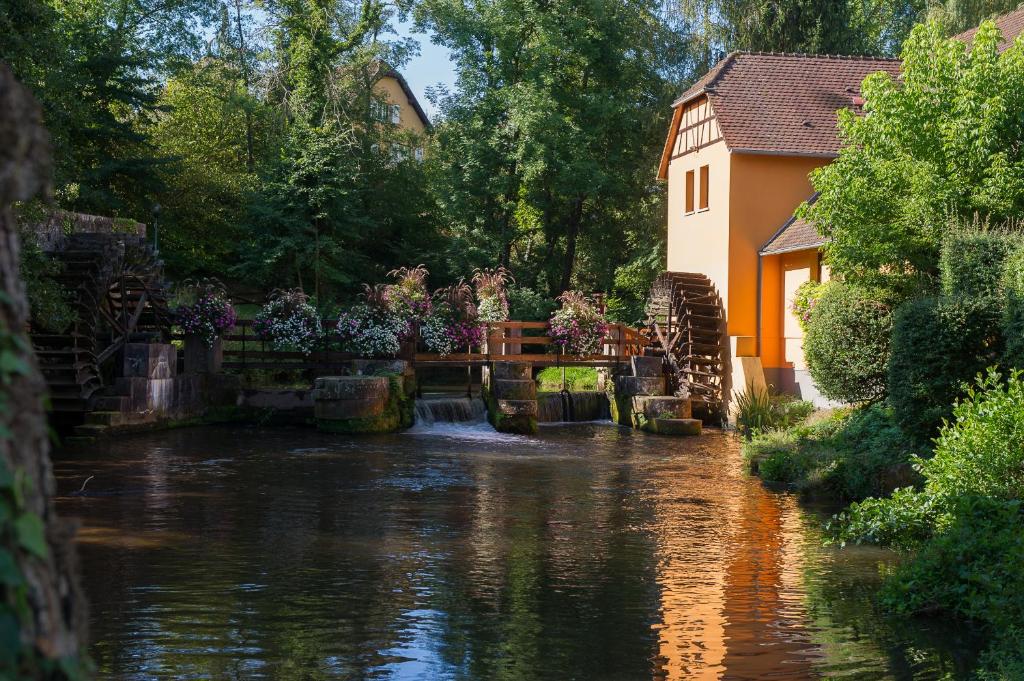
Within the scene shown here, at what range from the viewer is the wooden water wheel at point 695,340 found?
23766mm

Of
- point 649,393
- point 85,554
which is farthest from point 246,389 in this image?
point 85,554

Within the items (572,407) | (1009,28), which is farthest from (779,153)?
(572,407)

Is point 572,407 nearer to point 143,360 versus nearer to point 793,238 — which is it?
point 793,238

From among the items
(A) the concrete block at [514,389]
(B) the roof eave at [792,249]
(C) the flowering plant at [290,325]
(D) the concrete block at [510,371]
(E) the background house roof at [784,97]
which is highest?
(E) the background house roof at [784,97]

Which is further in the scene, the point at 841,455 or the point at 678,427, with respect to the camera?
the point at 678,427

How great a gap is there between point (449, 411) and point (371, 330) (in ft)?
7.46

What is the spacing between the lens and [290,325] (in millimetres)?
22359

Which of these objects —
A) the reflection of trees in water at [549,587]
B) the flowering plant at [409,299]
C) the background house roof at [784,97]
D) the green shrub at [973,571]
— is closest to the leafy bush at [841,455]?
the reflection of trees in water at [549,587]

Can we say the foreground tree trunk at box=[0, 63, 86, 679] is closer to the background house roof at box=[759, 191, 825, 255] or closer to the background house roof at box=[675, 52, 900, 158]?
the background house roof at box=[759, 191, 825, 255]

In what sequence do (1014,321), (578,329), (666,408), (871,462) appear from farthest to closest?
(578,329) < (666,408) < (871,462) < (1014,321)

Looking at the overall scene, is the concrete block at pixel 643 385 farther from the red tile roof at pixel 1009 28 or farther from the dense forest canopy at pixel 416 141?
the dense forest canopy at pixel 416 141

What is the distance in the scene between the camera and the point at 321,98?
32.3 metres

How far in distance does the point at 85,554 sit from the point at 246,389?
42.9 feet

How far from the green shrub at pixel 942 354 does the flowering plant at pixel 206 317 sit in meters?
13.8
